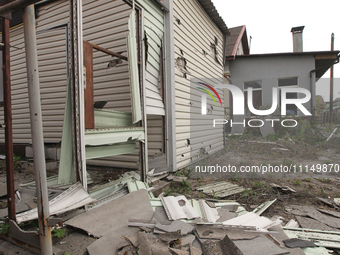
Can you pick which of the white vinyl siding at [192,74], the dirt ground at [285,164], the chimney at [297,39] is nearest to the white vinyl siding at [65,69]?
the white vinyl siding at [192,74]

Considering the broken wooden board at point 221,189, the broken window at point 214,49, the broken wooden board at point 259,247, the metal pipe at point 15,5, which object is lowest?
the broken wooden board at point 221,189

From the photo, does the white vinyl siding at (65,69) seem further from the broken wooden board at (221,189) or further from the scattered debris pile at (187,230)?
the scattered debris pile at (187,230)

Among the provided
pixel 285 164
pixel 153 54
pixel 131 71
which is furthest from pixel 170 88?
pixel 285 164

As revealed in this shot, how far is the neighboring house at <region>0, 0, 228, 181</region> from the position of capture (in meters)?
4.22

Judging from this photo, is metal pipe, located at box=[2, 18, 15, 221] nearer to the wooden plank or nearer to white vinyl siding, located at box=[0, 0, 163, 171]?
the wooden plank

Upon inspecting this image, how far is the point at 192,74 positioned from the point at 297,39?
41.1 ft

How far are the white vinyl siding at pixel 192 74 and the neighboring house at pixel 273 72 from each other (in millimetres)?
4639

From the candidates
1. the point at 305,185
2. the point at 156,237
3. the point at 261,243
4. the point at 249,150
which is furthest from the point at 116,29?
the point at 249,150

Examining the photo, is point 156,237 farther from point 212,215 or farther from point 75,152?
point 75,152

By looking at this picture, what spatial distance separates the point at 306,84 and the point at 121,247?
42.5 feet

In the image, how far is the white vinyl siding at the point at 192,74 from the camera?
5574mm

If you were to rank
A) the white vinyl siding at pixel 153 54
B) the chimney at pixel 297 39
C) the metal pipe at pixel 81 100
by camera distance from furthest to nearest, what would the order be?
1. the chimney at pixel 297 39
2. the white vinyl siding at pixel 153 54
3. the metal pipe at pixel 81 100

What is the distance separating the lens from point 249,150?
8984 millimetres

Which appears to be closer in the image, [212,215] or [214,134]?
[212,215]
